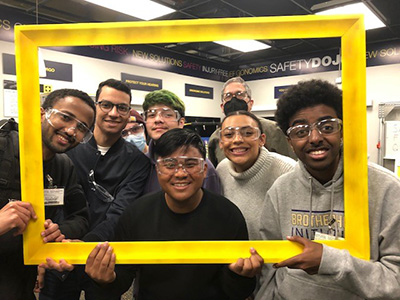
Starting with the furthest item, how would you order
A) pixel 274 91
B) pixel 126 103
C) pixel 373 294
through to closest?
pixel 126 103, pixel 274 91, pixel 373 294

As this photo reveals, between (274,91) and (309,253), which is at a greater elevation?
(274,91)

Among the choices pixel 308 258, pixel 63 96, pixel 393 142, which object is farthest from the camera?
pixel 393 142

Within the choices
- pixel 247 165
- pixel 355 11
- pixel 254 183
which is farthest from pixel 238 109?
pixel 355 11

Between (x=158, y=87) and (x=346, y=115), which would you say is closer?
(x=346, y=115)

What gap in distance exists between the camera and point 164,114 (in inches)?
68.0

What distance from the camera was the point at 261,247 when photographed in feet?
3.87

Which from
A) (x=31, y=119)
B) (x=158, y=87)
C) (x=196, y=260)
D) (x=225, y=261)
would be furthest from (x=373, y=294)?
(x=31, y=119)

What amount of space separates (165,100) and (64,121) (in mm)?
560

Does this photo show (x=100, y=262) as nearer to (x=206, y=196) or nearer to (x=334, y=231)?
(x=206, y=196)

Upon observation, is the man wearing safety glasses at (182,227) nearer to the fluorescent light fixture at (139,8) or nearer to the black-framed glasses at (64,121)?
the black-framed glasses at (64,121)

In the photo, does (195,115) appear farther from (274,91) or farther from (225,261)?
(225,261)

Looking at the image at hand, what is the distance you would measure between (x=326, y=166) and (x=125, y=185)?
1.00 m

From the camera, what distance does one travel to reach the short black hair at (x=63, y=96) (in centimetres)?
141

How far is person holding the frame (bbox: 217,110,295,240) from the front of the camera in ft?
4.91
